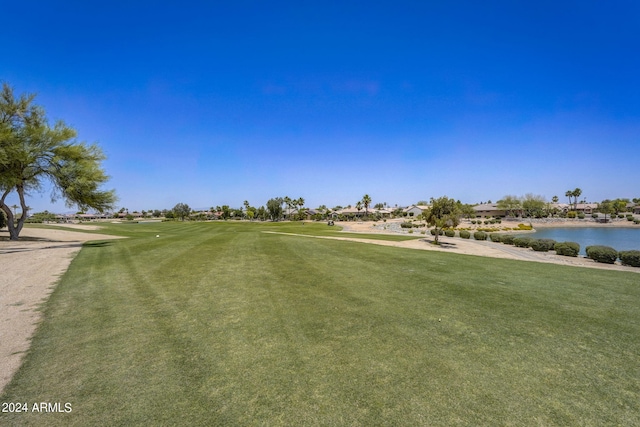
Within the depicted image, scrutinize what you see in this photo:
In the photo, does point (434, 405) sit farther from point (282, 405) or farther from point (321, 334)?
point (321, 334)

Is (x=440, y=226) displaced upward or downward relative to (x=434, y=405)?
upward

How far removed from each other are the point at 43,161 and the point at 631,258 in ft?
139

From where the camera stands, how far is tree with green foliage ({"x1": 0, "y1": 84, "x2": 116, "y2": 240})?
21.9 metres

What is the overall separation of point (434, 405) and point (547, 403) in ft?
5.43

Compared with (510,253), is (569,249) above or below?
above

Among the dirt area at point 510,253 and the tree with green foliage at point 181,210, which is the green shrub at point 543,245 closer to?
the dirt area at point 510,253

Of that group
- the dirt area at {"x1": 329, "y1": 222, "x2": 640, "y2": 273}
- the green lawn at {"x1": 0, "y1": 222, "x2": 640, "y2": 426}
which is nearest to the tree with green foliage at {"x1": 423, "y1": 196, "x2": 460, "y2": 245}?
the dirt area at {"x1": 329, "y1": 222, "x2": 640, "y2": 273}

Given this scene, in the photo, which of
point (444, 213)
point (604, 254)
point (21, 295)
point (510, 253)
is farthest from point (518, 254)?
point (21, 295)

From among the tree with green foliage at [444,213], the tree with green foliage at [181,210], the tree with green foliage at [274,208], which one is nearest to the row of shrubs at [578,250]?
the tree with green foliage at [444,213]

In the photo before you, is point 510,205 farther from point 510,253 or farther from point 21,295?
point 21,295

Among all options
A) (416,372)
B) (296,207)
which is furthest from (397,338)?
(296,207)

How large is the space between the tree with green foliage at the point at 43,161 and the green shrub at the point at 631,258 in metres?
37.7

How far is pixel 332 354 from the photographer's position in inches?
208

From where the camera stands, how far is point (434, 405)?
3900 mm
